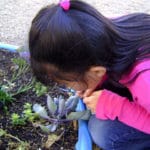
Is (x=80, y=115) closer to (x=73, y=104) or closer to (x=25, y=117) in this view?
(x=73, y=104)

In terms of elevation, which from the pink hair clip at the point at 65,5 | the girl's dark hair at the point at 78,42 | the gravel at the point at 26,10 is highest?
the pink hair clip at the point at 65,5

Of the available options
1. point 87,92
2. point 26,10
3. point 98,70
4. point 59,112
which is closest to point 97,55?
point 98,70

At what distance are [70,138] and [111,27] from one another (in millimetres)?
542

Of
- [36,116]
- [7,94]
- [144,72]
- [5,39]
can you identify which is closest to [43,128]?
[36,116]

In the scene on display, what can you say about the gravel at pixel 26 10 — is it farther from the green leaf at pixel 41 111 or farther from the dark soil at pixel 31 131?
the green leaf at pixel 41 111

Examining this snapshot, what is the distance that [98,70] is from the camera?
48.1 inches

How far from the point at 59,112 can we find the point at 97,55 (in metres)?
0.41

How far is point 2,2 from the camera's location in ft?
9.14

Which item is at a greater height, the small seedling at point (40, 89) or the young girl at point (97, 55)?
the young girl at point (97, 55)

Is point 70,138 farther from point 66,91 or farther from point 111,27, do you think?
point 111,27

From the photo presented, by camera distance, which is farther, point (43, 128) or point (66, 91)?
point (66, 91)

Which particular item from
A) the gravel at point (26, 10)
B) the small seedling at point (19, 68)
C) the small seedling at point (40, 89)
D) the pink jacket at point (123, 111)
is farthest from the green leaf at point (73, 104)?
the gravel at point (26, 10)

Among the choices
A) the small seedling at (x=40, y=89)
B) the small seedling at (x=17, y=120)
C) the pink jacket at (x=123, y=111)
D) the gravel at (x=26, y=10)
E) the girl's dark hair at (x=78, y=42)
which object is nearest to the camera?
the girl's dark hair at (x=78, y=42)

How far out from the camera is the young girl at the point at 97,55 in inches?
44.9
